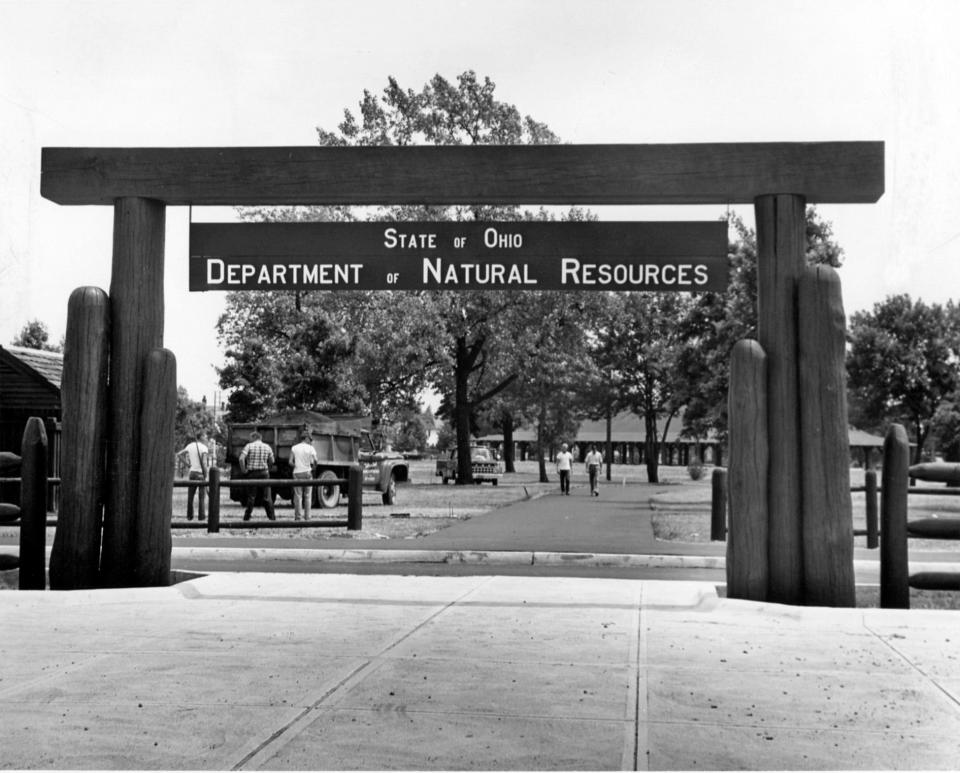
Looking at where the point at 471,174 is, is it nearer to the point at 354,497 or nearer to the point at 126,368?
the point at 126,368

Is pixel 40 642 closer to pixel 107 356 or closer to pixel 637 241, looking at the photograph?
pixel 107 356

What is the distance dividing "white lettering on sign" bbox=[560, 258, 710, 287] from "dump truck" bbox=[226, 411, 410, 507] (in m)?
16.3

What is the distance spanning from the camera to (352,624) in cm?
807

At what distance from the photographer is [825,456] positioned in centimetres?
890

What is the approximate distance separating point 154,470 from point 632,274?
4.30 metres

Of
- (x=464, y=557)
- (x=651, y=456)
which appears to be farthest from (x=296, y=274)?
(x=651, y=456)

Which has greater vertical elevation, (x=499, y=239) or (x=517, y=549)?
(x=499, y=239)

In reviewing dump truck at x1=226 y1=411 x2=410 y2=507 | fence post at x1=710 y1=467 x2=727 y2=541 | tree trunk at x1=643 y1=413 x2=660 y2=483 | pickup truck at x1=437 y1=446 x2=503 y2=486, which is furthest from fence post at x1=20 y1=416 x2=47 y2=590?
tree trunk at x1=643 y1=413 x2=660 y2=483

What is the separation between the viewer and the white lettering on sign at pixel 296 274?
970 cm

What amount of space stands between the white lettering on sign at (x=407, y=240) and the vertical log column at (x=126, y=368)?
2016 millimetres

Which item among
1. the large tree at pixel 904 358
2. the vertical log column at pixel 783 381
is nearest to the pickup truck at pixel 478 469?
the large tree at pixel 904 358

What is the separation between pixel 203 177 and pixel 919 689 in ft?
22.2


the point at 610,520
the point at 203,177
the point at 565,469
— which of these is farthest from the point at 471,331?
the point at 203,177

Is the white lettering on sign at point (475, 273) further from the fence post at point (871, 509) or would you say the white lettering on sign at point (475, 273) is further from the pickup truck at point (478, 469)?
the pickup truck at point (478, 469)
